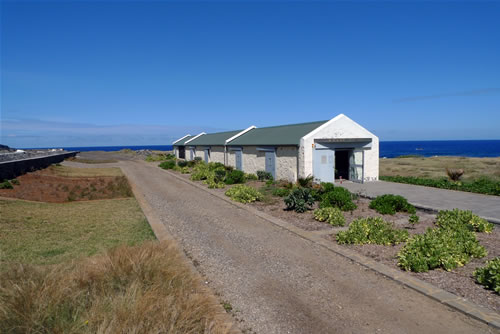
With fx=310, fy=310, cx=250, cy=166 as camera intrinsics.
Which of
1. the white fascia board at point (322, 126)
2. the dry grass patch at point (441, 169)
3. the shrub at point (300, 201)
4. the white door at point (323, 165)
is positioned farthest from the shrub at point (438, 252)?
the dry grass patch at point (441, 169)

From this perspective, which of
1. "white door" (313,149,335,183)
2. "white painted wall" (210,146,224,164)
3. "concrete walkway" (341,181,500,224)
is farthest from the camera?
"white painted wall" (210,146,224,164)

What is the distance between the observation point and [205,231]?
9586 mm

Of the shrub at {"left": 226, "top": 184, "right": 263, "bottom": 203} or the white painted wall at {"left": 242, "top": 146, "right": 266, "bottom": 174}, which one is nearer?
the shrub at {"left": 226, "top": 184, "right": 263, "bottom": 203}

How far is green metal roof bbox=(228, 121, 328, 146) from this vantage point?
19.0m

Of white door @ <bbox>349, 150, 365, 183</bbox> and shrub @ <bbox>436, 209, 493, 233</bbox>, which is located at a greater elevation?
white door @ <bbox>349, 150, 365, 183</bbox>

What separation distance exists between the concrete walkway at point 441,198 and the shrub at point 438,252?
3325 mm

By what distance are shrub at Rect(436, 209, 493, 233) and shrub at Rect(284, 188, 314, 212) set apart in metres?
4.33

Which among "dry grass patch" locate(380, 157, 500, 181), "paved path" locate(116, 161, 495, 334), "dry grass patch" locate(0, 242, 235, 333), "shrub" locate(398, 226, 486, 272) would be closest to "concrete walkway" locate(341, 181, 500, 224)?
"shrub" locate(398, 226, 486, 272)

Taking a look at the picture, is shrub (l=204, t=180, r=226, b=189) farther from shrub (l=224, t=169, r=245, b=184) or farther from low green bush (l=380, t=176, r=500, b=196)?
low green bush (l=380, t=176, r=500, b=196)

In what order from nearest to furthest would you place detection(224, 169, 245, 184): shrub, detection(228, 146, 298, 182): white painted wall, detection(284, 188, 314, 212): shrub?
detection(284, 188, 314, 212): shrub
detection(228, 146, 298, 182): white painted wall
detection(224, 169, 245, 184): shrub

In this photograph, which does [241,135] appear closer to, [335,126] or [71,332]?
[335,126]

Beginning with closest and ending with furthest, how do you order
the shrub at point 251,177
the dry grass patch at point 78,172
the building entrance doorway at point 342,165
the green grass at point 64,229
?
the green grass at point 64,229 < the building entrance doorway at point 342,165 < the shrub at point 251,177 < the dry grass patch at point 78,172

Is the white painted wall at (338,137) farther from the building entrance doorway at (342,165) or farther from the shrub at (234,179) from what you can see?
the shrub at (234,179)

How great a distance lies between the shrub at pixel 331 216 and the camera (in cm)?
990
